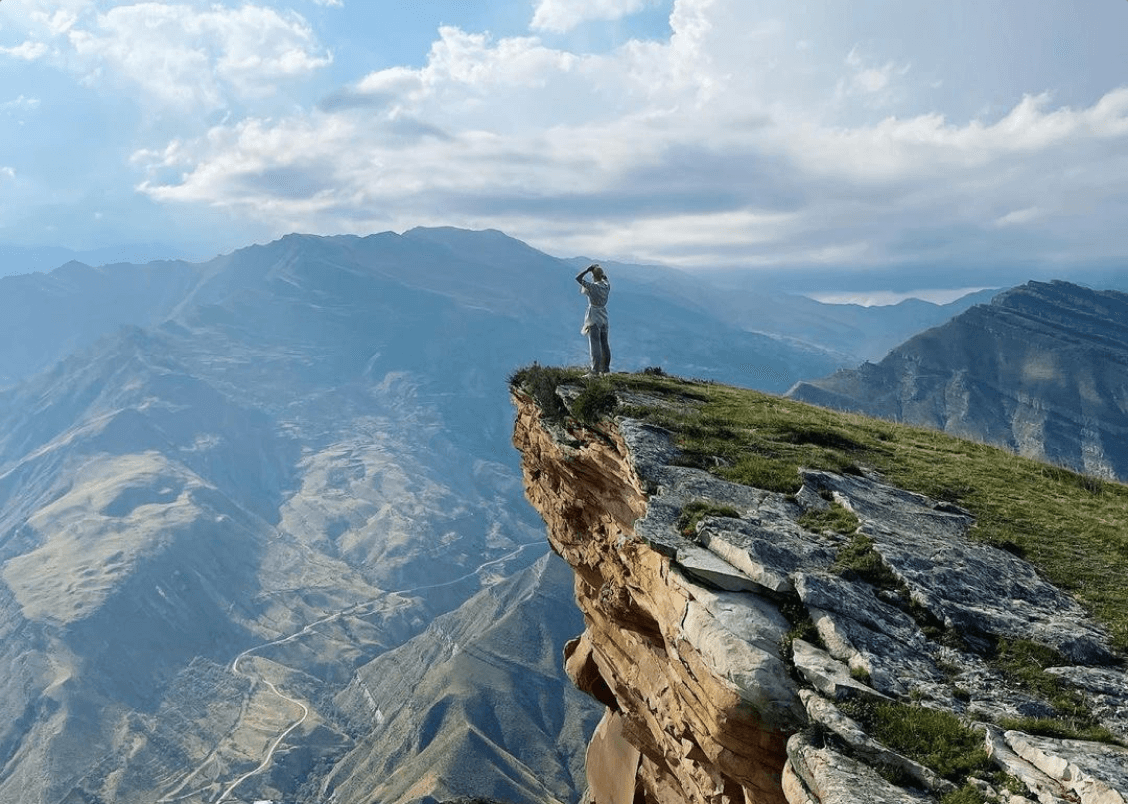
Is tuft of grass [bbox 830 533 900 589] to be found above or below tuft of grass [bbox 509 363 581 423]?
below

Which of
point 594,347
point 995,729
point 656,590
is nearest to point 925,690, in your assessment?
point 995,729

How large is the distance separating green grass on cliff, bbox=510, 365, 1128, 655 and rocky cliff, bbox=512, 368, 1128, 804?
0.51 ft

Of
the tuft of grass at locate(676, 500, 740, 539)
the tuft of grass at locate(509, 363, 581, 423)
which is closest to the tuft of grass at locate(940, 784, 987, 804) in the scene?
the tuft of grass at locate(676, 500, 740, 539)

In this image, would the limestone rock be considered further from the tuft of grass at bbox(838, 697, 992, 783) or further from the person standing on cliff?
the person standing on cliff

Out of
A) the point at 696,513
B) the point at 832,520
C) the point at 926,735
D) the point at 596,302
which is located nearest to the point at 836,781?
the point at 926,735

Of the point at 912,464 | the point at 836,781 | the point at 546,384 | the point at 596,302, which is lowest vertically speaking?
the point at 836,781

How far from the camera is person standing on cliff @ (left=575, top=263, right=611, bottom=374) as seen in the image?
32125 millimetres

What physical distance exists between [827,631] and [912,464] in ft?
39.0

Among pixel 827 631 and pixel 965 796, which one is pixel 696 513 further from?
pixel 965 796

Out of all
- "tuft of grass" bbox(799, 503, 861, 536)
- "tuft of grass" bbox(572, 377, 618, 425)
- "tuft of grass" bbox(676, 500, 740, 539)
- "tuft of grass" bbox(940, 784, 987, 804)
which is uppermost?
"tuft of grass" bbox(572, 377, 618, 425)

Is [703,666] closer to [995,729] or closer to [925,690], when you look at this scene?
[925,690]

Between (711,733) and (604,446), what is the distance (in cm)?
949

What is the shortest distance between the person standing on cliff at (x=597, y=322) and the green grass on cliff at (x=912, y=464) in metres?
1.90

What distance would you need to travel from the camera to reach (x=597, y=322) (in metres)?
32.2
